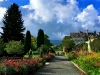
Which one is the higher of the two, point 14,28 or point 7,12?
point 7,12

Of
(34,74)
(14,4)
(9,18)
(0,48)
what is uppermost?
(14,4)

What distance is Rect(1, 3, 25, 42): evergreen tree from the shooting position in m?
52.0

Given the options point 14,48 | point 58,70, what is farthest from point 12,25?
point 58,70

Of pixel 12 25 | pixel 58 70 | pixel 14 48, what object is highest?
pixel 12 25

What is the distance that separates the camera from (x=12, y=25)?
171ft

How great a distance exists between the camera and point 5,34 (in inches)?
2071

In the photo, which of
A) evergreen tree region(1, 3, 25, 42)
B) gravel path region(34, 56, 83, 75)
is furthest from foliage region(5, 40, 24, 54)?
gravel path region(34, 56, 83, 75)

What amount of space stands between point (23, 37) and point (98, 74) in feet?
135

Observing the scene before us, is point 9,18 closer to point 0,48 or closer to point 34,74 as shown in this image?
point 0,48

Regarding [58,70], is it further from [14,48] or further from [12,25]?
[12,25]

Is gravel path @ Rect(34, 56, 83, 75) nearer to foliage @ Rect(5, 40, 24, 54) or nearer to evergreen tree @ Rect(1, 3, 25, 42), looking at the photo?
foliage @ Rect(5, 40, 24, 54)

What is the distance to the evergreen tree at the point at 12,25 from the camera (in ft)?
171

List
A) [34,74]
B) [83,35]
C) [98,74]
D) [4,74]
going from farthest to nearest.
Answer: [83,35] < [34,74] < [98,74] < [4,74]

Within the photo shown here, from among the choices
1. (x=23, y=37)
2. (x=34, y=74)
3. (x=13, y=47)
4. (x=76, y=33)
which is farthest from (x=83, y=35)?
(x=34, y=74)
